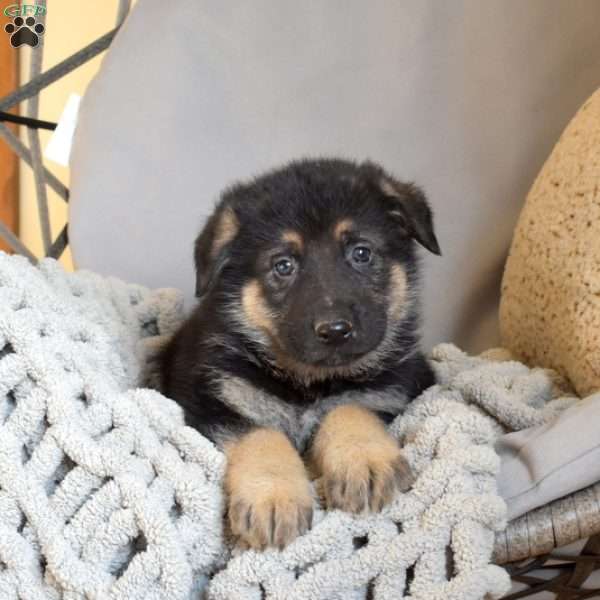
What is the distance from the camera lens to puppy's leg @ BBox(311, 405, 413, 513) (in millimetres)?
1335

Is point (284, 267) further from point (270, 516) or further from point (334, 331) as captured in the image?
point (270, 516)

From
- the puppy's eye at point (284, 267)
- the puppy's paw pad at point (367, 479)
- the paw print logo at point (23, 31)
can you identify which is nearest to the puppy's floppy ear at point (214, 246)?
the puppy's eye at point (284, 267)

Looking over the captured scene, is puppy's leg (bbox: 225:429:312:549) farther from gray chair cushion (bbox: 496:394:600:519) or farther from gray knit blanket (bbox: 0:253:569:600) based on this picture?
gray chair cushion (bbox: 496:394:600:519)

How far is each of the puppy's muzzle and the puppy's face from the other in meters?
0.09

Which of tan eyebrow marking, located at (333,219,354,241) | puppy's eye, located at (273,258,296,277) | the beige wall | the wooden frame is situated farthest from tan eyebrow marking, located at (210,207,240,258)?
the wooden frame

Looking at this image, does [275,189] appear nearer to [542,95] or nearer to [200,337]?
[200,337]

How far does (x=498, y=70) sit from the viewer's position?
287cm

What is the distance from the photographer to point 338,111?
9.61 feet

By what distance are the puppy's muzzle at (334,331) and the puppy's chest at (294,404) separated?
0.73 feet

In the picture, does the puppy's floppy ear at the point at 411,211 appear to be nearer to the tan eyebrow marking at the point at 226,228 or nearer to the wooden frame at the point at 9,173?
the tan eyebrow marking at the point at 226,228

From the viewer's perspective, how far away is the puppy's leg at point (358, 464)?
4.38 ft

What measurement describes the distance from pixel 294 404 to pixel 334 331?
27 cm

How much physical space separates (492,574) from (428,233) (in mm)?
958

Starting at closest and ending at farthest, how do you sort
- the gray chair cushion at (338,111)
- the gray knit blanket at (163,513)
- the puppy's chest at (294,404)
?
the gray knit blanket at (163,513)
the puppy's chest at (294,404)
the gray chair cushion at (338,111)
